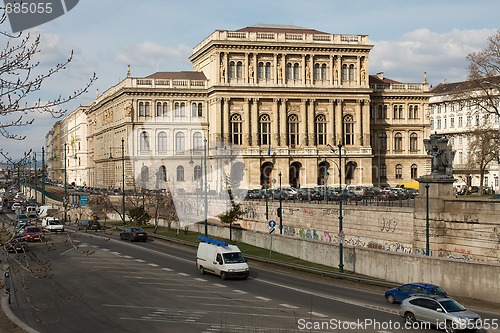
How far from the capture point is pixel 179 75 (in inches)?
4926

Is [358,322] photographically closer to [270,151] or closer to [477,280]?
[477,280]

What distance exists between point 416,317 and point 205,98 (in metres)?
94.4

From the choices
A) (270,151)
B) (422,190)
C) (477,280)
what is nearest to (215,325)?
(477,280)

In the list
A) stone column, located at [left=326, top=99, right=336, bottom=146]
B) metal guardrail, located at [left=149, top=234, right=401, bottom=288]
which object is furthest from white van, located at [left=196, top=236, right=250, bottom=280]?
stone column, located at [left=326, top=99, right=336, bottom=146]

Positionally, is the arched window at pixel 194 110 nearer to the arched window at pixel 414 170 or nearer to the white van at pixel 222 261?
the arched window at pixel 414 170

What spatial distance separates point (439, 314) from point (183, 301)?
1268 cm

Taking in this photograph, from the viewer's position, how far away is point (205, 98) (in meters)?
120

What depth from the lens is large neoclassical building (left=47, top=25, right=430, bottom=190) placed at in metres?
114

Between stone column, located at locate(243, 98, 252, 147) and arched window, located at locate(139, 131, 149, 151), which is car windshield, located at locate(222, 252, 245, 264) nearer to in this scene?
stone column, located at locate(243, 98, 252, 147)

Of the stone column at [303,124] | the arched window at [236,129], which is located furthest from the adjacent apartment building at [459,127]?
the arched window at [236,129]

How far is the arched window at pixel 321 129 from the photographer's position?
Answer: 119 metres

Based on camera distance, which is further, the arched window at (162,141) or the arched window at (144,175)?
the arched window at (162,141)

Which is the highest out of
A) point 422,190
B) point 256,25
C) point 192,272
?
point 256,25

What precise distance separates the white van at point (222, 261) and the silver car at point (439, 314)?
13.9 meters
